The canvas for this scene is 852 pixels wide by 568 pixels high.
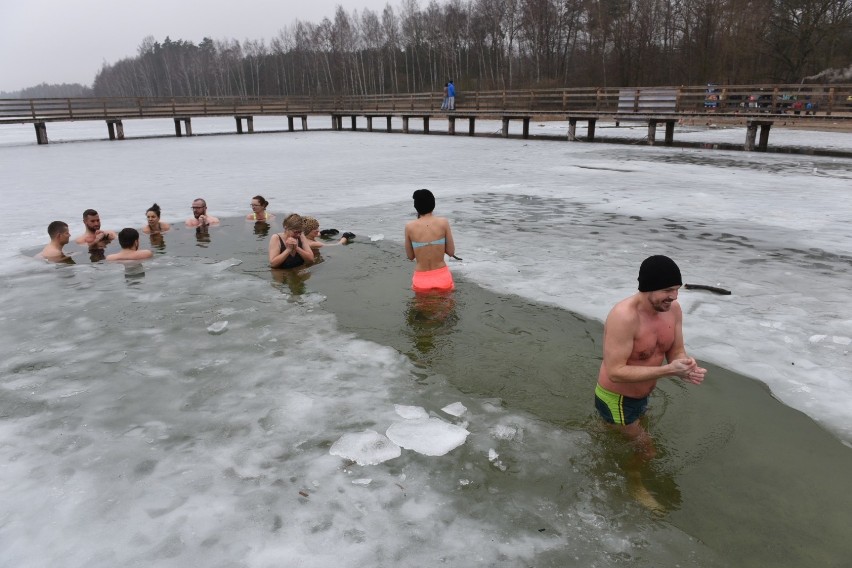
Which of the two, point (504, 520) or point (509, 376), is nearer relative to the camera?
point (504, 520)

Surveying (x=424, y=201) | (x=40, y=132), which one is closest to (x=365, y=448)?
(x=424, y=201)

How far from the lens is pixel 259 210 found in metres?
9.43

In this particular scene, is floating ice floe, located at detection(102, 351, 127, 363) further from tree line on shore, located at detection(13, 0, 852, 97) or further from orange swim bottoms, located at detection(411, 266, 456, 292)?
tree line on shore, located at detection(13, 0, 852, 97)

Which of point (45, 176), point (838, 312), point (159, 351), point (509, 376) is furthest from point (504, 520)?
point (45, 176)

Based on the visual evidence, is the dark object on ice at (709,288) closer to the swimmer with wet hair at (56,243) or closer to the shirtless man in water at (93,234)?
the shirtless man in water at (93,234)

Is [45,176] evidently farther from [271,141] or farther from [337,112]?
[337,112]

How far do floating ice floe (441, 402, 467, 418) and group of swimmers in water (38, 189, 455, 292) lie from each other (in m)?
2.00

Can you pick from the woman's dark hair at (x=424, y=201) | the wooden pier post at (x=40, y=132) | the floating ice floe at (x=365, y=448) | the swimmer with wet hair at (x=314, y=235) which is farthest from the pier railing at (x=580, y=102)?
the floating ice floe at (x=365, y=448)

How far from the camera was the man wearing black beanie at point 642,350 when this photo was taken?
9.23 feet

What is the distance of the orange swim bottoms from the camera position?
572cm

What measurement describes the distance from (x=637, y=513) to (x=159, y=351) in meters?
3.84

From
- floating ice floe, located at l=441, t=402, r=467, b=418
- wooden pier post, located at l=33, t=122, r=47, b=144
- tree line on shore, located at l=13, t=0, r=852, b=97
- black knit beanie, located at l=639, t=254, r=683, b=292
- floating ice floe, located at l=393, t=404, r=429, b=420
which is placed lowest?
floating ice floe, located at l=441, t=402, r=467, b=418

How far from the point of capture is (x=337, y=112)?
36531mm

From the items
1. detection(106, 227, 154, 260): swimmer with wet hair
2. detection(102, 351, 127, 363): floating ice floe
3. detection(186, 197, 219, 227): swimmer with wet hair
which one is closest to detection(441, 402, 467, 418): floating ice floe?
detection(102, 351, 127, 363): floating ice floe
